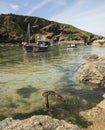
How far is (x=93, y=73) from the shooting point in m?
25.7

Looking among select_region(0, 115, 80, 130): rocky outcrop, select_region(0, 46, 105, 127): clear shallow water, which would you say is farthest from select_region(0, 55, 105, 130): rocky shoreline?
select_region(0, 46, 105, 127): clear shallow water

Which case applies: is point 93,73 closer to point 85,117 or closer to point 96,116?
point 85,117

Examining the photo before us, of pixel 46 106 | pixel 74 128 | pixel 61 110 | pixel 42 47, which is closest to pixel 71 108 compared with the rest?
pixel 61 110

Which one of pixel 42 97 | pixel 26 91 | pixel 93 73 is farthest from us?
pixel 93 73

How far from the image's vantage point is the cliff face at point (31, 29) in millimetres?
149450

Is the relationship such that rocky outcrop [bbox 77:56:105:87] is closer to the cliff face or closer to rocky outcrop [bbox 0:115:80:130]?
rocky outcrop [bbox 0:115:80:130]

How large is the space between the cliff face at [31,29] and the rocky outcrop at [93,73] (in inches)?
4739

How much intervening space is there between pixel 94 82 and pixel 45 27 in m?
164

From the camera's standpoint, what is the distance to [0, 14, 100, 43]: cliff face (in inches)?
5884

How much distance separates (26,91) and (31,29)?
526ft

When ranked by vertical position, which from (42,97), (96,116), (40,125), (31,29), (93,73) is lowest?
(42,97)

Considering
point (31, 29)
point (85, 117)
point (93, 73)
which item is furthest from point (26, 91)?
point (31, 29)

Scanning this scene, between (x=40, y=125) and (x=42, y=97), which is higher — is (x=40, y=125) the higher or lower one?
the higher one

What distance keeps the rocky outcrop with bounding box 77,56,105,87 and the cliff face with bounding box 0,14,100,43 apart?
120380 mm
